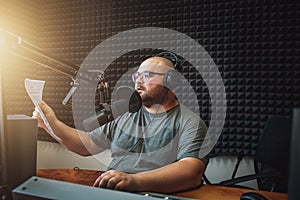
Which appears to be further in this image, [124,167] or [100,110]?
[124,167]

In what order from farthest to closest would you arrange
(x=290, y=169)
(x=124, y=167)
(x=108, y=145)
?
1. (x=108, y=145)
2. (x=124, y=167)
3. (x=290, y=169)

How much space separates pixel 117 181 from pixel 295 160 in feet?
1.43

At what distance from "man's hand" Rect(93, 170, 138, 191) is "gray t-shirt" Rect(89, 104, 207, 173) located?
44 cm

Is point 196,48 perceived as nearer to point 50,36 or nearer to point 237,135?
point 237,135

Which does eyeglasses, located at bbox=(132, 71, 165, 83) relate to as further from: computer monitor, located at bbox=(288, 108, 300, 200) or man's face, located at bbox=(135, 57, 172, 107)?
computer monitor, located at bbox=(288, 108, 300, 200)

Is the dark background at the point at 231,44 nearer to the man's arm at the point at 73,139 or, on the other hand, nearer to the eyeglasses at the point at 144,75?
the man's arm at the point at 73,139

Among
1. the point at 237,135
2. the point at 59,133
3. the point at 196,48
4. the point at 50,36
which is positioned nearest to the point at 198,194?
the point at 59,133

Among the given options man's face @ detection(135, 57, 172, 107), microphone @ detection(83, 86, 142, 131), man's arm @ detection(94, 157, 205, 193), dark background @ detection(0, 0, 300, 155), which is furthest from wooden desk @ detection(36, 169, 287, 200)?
dark background @ detection(0, 0, 300, 155)

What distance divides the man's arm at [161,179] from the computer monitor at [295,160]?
42 cm

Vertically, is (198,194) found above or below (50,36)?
below

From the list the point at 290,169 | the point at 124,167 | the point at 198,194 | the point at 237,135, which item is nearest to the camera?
the point at 290,169

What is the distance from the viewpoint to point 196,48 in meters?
1.83

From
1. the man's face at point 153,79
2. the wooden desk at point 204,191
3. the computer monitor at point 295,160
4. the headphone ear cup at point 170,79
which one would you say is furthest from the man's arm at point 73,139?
the computer monitor at point 295,160

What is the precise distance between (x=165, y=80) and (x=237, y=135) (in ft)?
2.30
